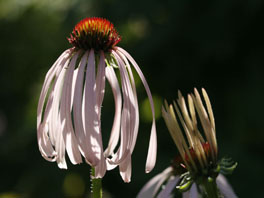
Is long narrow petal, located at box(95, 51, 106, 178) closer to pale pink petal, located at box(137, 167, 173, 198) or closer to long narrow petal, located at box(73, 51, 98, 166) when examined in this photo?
long narrow petal, located at box(73, 51, 98, 166)

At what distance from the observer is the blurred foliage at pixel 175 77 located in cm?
200

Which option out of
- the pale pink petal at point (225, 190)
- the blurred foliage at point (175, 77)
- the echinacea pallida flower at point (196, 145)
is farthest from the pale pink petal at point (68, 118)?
the blurred foliage at point (175, 77)

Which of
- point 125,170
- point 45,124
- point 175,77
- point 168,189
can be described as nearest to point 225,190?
point 168,189

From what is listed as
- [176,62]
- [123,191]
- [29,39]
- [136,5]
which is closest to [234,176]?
[123,191]

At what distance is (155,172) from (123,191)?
279 millimetres

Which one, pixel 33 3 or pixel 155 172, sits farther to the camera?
pixel 33 3

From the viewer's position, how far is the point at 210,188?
643mm

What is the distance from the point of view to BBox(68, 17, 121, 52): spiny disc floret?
2.48ft

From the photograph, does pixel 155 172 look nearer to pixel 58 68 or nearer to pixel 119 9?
pixel 119 9

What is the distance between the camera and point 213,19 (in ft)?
6.99

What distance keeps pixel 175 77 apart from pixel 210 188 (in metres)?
1.70

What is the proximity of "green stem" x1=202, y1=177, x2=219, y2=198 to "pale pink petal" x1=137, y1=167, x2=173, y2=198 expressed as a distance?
8.1 inches

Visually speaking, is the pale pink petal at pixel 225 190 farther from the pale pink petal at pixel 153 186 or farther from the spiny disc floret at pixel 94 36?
the spiny disc floret at pixel 94 36

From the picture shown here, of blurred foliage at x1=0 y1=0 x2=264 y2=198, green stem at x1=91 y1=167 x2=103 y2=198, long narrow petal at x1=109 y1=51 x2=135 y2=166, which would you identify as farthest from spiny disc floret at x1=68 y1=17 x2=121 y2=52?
blurred foliage at x1=0 y1=0 x2=264 y2=198
